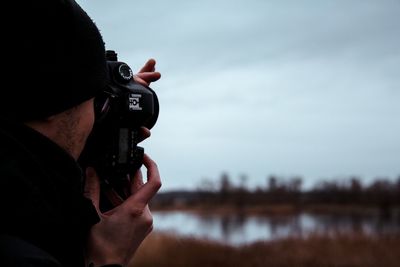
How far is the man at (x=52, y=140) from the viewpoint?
3.24 feet

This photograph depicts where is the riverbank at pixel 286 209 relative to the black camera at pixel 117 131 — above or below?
below

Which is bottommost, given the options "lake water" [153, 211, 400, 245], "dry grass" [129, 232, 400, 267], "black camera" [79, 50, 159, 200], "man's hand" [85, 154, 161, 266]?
"lake water" [153, 211, 400, 245]

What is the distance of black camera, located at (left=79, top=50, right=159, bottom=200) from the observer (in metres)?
1.37

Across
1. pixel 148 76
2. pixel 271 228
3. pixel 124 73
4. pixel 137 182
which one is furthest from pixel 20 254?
pixel 271 228

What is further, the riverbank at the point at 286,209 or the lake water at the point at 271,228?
the riverbank at the point at 286,209

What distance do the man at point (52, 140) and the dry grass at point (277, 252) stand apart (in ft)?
29.1

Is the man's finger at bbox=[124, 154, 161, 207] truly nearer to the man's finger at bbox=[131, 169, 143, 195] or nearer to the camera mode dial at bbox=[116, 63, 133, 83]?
the man's finger at bbox=[131, 169, 143, 195]

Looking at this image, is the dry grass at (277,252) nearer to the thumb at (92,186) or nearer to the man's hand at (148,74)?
the man's hand at (148,74)

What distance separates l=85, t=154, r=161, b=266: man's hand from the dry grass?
876 cm

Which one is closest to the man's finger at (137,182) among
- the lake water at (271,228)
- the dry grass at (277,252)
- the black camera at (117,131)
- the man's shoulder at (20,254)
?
the black camera at (117,131)

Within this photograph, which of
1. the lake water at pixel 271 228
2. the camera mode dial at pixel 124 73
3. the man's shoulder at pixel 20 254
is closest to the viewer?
the man's shoulder at pixel 20 254

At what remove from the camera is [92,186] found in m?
1.35

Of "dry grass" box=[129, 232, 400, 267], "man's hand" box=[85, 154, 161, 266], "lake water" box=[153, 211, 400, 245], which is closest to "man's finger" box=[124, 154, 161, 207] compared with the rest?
"man's hand" box=[85, 154, 161, 266]

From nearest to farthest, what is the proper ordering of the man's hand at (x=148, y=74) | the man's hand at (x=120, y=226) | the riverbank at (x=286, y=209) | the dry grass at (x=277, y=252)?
the man's hand at (x=120, y=226), the man's hand at (x=148, y=74), the dry grass at (x=277, y=252), the riverbank at (x=286, y=209)
